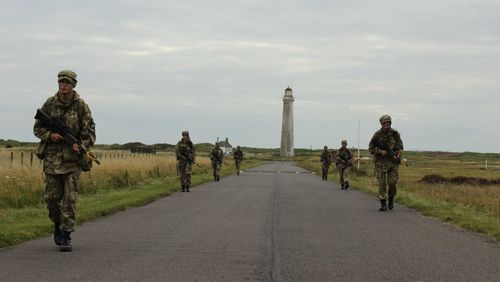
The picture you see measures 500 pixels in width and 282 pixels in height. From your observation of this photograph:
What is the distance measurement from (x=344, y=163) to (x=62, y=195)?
63.3 feet

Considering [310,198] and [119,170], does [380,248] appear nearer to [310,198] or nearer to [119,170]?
[310,198]

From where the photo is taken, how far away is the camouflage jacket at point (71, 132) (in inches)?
358

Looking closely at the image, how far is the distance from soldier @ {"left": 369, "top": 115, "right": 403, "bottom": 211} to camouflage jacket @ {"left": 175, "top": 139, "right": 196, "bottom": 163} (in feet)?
29.5

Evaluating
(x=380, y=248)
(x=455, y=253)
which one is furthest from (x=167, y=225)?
(x=455, y=253)

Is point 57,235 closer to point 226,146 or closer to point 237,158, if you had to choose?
point 237,158

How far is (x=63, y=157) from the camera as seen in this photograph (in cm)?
912

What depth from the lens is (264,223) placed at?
12789mm

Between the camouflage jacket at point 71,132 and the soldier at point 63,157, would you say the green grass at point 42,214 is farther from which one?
the camouflage jacket at point 71,132

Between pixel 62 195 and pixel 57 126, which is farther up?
pixel 57 126

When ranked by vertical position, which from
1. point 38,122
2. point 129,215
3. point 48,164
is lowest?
point 129,215

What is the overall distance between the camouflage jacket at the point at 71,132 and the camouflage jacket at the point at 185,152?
14.7 m

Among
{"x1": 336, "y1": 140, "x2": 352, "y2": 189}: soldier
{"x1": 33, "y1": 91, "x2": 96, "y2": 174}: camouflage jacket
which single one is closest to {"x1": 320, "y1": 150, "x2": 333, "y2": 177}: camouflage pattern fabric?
{"x1": 336, "y1": 140, "x2": 352, "y2": 189}: soldier

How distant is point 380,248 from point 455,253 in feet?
3.30

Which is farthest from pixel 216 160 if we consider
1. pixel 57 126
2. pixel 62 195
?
pixel 57 126
